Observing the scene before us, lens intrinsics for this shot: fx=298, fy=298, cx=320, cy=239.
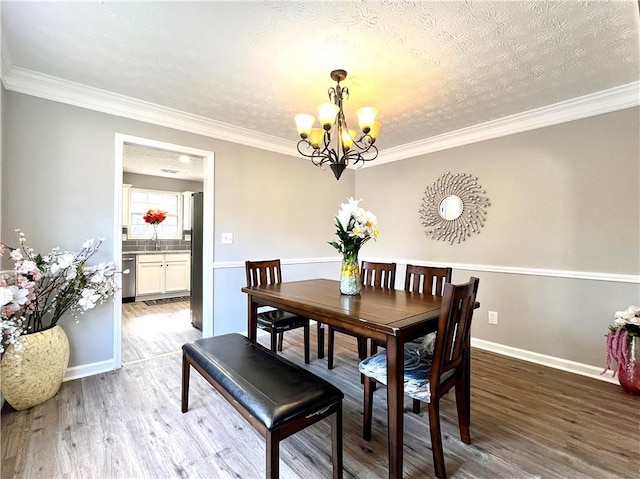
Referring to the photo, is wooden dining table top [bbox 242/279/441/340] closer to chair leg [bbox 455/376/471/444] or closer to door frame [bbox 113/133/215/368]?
chair leg [bbox 455/376/471/444]

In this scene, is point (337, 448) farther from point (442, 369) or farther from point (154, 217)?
point (154, 217)

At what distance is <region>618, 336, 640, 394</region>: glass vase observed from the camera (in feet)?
7.45

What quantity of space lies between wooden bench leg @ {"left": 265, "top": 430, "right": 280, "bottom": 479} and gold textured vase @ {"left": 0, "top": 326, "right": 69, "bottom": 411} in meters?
1.89

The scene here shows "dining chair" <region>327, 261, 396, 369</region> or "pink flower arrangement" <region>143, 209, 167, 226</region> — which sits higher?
"pink flower arrangement" <region>143, 209, 167, 226</region>

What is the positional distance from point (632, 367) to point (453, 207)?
2.04 metres

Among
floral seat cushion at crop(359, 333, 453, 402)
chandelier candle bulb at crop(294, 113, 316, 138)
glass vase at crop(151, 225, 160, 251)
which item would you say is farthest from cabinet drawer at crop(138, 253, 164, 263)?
floral seat cushion at crop(359, 333, 453, 402)

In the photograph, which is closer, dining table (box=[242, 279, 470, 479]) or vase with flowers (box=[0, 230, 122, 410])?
dining table (box=[242, 279, 470, 479])

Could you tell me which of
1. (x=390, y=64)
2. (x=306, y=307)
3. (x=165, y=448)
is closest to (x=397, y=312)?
(x=306, y=307)

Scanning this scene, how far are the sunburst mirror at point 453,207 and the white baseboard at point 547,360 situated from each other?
1.20m

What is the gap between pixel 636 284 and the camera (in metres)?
2.46

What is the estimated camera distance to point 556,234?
9.36ft

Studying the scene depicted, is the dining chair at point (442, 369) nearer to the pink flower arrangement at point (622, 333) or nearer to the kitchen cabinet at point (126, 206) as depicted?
the pink flower arrangement at point (622, 333)

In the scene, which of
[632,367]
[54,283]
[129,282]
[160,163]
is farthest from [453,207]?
[129,282]

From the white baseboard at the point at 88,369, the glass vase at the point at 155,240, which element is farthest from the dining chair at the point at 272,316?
the glass vase at the point at 155,240
